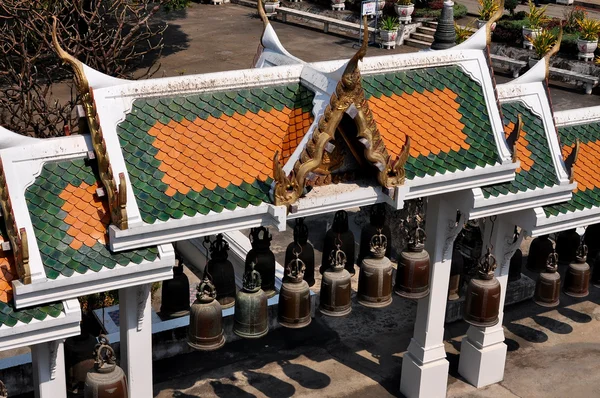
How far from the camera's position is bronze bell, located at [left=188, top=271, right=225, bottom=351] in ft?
37.6

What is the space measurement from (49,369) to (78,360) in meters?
0.53

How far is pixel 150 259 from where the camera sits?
10.6m

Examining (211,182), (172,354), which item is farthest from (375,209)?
(172,354)

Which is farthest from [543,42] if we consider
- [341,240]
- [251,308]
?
[251,308]

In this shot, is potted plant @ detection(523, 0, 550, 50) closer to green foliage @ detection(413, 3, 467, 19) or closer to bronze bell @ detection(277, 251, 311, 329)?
green foliage @ detection(413, 3, 467, 19)

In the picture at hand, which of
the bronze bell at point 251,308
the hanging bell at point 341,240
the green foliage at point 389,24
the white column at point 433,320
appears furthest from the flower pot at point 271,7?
the bronze bell at point 251,308

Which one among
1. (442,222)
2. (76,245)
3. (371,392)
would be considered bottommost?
(371,392)

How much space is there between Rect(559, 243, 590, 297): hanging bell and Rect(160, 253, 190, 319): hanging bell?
5.99 m

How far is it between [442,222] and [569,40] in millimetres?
24149

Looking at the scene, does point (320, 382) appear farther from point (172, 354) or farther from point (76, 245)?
point (76, 245)

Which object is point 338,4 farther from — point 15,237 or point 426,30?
point 15,237

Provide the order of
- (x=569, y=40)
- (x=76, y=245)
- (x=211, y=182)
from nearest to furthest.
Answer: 1. (x=76, y=245)
2. (x=211, y=182)
3. (x=569, y=40)

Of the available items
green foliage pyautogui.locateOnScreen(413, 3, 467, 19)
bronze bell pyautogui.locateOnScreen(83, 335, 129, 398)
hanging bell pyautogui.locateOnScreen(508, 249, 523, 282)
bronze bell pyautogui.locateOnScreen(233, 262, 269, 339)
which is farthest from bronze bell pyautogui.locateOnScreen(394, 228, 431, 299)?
green foliage pyautogui.locateOnScreen(413, 3, 467, 19)

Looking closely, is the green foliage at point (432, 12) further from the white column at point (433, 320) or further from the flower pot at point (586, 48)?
the white column at point (433, 320)
